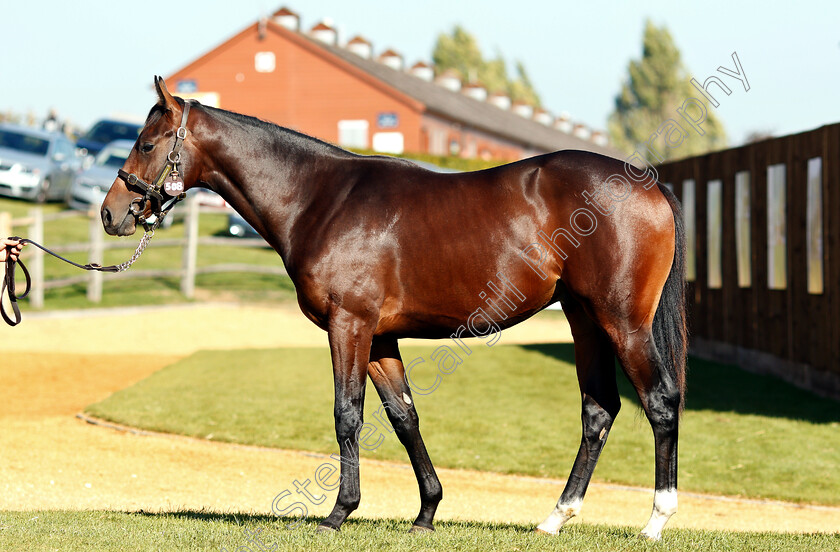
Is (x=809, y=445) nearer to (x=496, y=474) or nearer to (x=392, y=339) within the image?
(x=496, y=474)

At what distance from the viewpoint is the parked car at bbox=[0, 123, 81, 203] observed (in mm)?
26703

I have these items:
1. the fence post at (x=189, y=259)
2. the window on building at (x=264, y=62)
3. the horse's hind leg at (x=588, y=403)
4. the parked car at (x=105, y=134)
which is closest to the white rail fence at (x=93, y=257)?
the fence post at (x=189, y=259)

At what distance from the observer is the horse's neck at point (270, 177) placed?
5.23 m

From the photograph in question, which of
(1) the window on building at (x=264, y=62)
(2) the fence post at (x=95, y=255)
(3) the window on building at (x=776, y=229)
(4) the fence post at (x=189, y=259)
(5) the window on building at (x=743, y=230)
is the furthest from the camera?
(1) the window on building at (x=264, y=62)

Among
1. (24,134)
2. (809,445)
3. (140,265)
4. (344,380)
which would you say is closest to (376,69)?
(24,134)

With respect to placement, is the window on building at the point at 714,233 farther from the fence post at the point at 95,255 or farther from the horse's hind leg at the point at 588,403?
the fence post at the point at 95,255

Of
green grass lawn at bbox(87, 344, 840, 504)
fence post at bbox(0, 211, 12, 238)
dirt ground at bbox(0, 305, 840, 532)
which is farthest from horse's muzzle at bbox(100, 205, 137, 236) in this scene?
fence post at bbox(0, 211, 12, 238)

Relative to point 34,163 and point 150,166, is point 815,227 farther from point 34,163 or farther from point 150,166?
point 34,163

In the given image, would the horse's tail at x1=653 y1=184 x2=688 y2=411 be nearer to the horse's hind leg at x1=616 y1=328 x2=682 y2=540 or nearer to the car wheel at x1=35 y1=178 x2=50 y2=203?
the horse's hind leg at x1=616 y1=328 x2=682 y2=540

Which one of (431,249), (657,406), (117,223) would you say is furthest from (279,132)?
(657,406)

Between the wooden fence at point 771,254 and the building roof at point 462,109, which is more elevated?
the building roof at point 462,109

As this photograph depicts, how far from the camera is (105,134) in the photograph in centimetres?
3284

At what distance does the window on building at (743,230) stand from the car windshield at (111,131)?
2416 cm

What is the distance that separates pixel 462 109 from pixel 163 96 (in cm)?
4382
